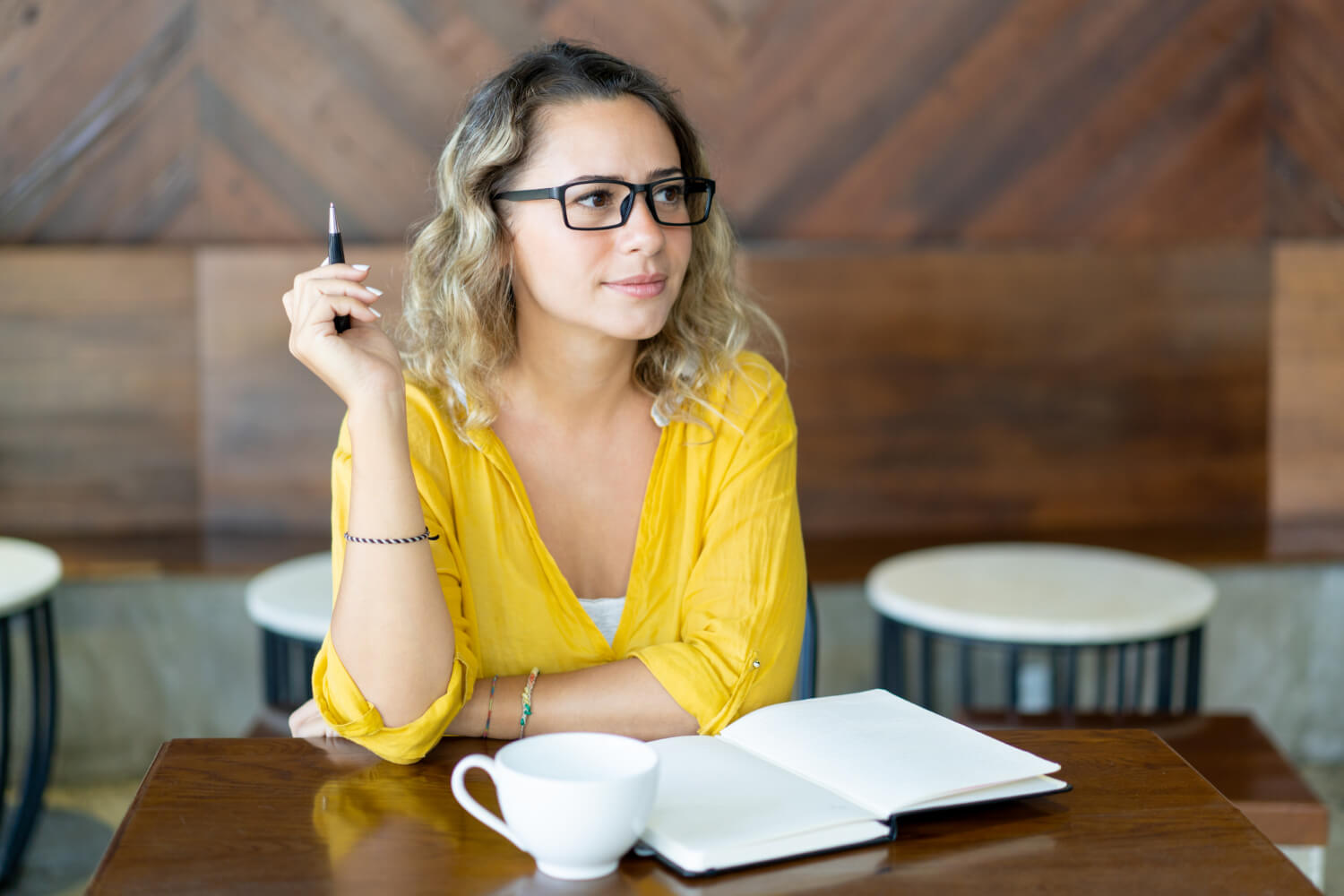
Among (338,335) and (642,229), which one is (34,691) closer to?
(338,335)

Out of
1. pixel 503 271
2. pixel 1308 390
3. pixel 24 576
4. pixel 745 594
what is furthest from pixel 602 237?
pixel 1308 390

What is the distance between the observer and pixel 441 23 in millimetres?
3299

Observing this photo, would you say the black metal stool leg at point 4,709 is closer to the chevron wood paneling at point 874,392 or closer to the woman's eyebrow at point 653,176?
the chevron wood paneling at point 874,392

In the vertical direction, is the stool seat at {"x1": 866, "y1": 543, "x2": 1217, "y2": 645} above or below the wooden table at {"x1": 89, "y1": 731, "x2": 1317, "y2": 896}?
below

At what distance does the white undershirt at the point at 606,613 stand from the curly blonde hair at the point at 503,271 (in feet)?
0.82

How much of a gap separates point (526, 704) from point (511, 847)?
0.44 metres

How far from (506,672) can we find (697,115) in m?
2.15

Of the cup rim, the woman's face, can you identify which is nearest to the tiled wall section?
the woman's face

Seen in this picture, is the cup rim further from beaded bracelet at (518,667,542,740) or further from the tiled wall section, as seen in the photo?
the tiled wall section

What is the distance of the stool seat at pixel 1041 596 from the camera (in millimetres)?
2273

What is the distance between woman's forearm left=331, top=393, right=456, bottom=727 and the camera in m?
1.30

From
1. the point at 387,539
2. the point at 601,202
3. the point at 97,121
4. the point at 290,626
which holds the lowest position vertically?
the point at 290,626

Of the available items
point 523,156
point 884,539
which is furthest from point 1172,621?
point 523,156

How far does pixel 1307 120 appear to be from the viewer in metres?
3.49
